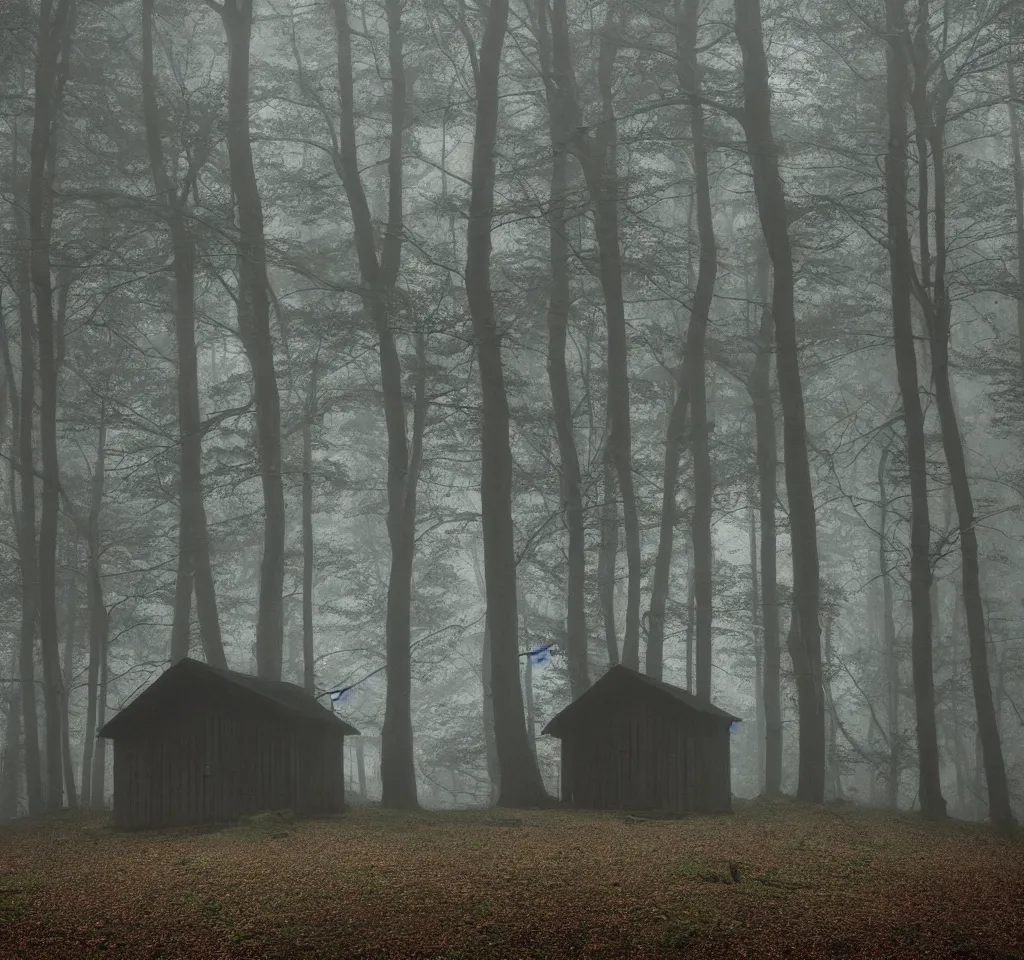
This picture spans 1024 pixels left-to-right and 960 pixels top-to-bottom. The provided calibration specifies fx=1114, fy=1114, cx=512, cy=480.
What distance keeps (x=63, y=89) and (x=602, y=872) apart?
712 inches

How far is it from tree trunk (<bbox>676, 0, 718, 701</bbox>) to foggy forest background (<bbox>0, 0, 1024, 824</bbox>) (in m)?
0.12

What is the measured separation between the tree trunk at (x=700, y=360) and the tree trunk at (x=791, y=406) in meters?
2.15

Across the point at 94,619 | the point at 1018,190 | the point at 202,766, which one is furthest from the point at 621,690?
the point at 1018,190

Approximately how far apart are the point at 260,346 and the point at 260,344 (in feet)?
0.13

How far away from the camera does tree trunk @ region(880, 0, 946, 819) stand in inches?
677

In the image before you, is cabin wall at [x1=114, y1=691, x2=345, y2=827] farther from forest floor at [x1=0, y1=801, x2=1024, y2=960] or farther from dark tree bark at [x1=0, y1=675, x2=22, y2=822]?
dark tree bark at [x1=0, y1=675, x2=22, y2=822]

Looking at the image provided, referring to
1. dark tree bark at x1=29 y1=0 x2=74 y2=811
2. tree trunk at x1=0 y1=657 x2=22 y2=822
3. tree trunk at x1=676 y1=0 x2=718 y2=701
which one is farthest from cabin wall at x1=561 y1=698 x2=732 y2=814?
tree trunk at x1=0 y1=657 x2=22 y2=822

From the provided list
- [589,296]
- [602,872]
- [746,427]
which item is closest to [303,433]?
[589,296]

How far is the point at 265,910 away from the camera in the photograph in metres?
7.75

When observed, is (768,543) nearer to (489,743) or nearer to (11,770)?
(489,743)

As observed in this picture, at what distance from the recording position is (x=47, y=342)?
1927cm

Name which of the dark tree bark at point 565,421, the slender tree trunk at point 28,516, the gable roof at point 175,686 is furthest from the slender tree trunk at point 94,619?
the dark tree bark at point 565,421

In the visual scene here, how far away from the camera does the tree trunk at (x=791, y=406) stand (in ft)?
58.5

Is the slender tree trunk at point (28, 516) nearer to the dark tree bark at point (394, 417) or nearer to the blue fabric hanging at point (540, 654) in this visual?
the dark tree bark at point (394, 417)
